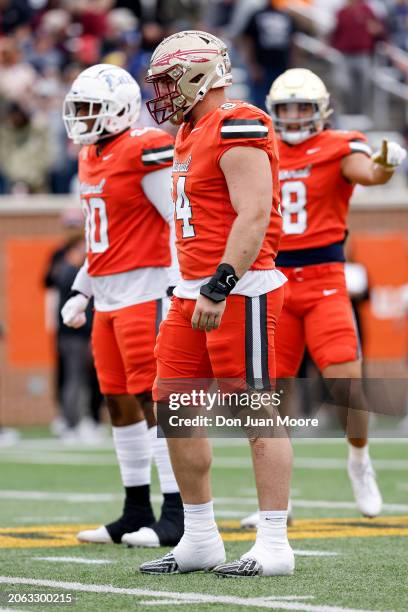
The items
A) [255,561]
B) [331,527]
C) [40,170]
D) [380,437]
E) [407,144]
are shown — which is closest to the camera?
[255,561]

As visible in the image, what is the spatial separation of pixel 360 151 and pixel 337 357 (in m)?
0.99

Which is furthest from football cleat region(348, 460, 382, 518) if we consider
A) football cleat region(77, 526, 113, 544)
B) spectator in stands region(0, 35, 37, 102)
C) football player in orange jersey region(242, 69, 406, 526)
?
spectator in stands region(0, 35, 37, 102)

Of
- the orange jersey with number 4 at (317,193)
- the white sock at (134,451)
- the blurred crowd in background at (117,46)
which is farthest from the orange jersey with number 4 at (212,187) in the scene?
the blurred crowd in background at (117,46)

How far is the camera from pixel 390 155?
22.2 ft

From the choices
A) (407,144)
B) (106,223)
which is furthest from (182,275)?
(407,144)

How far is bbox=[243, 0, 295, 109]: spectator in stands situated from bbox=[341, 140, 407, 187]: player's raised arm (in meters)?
9.63

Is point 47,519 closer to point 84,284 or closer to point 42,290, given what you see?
point 84,284

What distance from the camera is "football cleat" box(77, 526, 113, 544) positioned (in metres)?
6.73

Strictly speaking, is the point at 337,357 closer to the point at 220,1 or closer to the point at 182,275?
the point at 182,275

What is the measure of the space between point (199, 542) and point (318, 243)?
2189mm

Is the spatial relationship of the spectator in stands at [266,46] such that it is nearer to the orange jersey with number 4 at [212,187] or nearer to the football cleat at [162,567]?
the orange jersey with number 4 at [212,187]

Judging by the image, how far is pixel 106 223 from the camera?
22.1 feet

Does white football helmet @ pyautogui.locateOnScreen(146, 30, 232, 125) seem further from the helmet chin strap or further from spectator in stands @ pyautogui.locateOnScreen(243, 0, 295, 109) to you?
spectator in stands @ pyautogui.locateOnScreen(243, 0, 295, 109)

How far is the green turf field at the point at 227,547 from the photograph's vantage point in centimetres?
491
